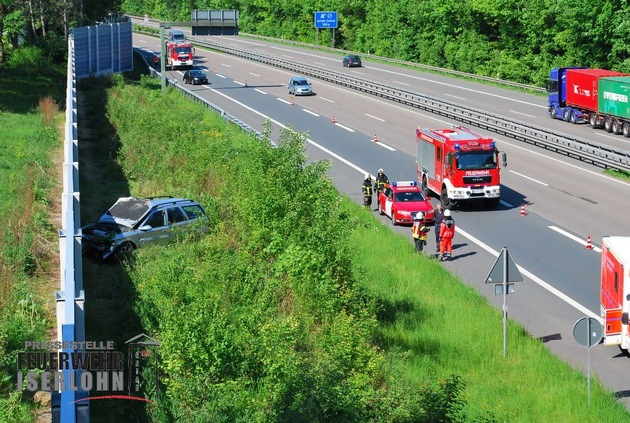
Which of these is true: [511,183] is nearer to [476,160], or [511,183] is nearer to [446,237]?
[476,160]

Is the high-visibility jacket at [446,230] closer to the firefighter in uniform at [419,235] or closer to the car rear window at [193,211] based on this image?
the firefighter in uniform at [419,235]

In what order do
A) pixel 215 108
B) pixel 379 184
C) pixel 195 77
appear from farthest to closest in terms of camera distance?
pixel 195 77, pixel 215 108, pixel 379 184

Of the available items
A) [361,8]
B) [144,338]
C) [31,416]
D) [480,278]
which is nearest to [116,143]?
[480,278]

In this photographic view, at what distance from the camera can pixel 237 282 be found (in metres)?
19.2

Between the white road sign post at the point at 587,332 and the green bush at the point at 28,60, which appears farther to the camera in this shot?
the green bush at the point at 28,60

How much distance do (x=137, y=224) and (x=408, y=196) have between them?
12.5 meters

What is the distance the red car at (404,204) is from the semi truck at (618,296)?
1233 cm

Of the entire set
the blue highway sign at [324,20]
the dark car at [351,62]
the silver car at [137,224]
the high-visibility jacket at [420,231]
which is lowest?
the high-visibility jacket at [420,231]

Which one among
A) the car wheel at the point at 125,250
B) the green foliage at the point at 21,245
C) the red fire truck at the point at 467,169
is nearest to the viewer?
the green foliage at the point at 21,245

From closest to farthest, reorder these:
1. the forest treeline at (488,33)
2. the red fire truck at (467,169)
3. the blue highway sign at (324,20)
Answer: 1. the red fire truck at (467,169)
2. the forest treeline at (488,33)
3. the blue highway sign at (324,20)

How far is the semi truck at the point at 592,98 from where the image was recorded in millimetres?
54531

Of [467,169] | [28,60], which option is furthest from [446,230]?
[28,60]

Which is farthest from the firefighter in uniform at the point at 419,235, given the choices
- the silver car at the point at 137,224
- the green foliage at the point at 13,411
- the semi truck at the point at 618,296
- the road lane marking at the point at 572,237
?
the green foliage at the point at 13,411

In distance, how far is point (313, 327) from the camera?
18391mm
